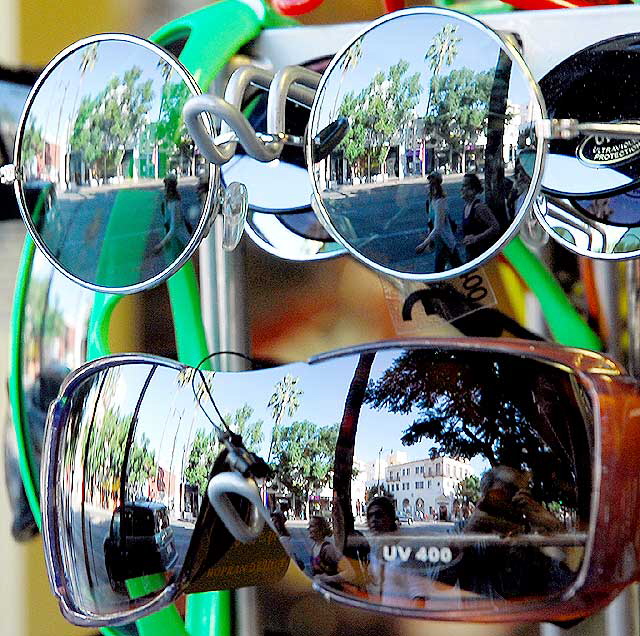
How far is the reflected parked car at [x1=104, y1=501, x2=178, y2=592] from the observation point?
0.42 m

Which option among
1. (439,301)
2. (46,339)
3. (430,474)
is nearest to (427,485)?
(430,474)

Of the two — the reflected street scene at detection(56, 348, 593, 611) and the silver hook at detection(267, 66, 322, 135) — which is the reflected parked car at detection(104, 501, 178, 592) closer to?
the reflected street scene at detection(56, 348, 593, 611)

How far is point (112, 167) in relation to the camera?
1.33 ft

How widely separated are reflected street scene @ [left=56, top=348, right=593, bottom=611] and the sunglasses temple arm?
3.2 inches

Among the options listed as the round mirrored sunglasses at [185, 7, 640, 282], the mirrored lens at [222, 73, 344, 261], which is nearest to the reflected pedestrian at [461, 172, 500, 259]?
the round mirrored sunglasses at [185, 7, 640, 282]

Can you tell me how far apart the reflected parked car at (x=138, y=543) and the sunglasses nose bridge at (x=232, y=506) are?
0.02m

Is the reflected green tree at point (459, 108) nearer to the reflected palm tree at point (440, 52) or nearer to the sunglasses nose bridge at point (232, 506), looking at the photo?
the reflected palm tree at point (440, 52)

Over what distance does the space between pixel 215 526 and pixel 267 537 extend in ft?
0.10

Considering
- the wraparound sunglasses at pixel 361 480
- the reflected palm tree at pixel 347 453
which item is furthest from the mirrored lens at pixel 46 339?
the reflected palm tree at pixel 347 453

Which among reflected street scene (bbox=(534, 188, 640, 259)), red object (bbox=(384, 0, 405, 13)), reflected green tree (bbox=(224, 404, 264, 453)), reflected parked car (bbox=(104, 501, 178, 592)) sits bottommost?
reflected parked car (bbox=(104, 501, 178, 592))

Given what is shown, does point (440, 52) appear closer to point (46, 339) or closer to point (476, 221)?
point (476, 221)

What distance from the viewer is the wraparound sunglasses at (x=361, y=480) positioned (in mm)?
350

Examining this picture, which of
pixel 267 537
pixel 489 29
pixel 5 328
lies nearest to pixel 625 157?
pixel 489 29

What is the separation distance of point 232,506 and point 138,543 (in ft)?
0.15
